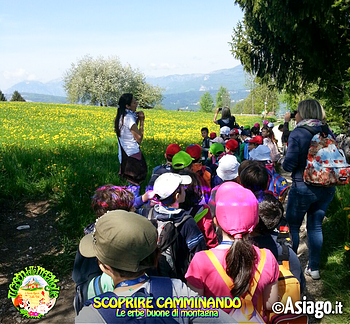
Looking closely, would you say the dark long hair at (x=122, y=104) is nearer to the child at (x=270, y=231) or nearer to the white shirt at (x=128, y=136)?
the white shirt at (x=128, y=136)

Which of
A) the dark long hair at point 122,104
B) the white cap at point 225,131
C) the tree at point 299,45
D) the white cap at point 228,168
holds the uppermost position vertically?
the tree at point 299,45

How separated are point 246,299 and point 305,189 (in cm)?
193

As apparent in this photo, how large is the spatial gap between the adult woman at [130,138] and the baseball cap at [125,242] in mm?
2873

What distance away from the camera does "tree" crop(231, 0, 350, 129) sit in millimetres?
6540

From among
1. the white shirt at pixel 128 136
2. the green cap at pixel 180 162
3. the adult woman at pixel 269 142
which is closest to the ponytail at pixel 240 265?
the green cap at pixel 180 162

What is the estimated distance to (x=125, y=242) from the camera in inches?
52.0

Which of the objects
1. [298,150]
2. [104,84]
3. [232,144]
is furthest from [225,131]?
[104,84]

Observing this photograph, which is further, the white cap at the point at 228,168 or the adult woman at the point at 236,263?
the white cap at the point at 228,168

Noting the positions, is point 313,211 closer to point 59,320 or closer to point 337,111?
point 59,320

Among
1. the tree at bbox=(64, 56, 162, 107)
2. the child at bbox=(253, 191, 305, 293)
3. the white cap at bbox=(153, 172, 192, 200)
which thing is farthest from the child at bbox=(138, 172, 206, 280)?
the tree at bbox=(64, 56, 162, 107)

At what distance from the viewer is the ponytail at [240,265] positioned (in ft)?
5.45

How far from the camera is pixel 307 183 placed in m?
3.29

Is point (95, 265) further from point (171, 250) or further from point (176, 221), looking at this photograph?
point (176, 221)

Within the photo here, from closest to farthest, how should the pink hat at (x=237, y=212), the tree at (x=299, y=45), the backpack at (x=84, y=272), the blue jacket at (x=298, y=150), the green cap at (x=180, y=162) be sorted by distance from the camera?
1. the pink hat at (x=237, y=212)
2. the backpack at (x=84, y=272)
3. the blue jacket at (x=298, y=150)
4. the green cap at (x=180, y=162)
5. the tree at (x=299, y=45)
